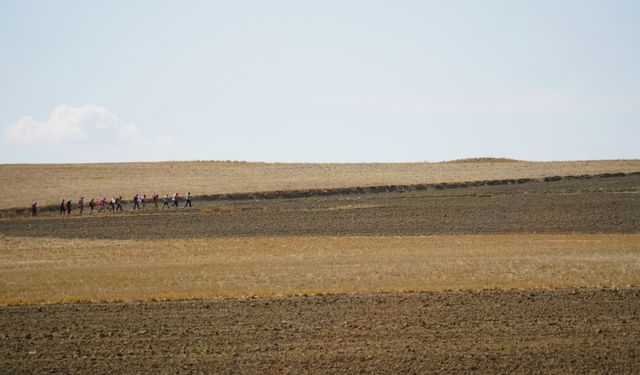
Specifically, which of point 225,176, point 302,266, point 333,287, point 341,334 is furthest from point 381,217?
point 225,176

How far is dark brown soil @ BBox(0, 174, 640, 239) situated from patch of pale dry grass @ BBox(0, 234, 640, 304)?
10.9 ft

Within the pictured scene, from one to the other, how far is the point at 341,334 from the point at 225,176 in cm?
6416

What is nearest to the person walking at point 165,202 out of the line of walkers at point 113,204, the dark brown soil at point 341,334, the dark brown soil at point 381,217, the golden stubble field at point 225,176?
the line of walkers at point 113,204

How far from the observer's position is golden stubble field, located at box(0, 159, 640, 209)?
66.8 m

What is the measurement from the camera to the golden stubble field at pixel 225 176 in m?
66.8

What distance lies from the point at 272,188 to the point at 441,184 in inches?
547

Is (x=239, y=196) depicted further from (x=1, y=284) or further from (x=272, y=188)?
(x=1, y=284)

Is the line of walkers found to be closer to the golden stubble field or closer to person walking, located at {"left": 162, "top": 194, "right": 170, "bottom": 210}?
person walking, located at {"left": 162, "top": 194, "right": 170, "bottom": 210}

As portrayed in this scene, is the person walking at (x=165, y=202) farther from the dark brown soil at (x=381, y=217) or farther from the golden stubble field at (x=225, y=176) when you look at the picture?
the golden stubble field at (x=225, y=176)

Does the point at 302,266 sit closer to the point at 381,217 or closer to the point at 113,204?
the point at 381,217

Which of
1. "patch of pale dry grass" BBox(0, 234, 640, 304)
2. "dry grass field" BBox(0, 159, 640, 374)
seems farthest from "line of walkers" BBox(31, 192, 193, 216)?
"patch of pale dry grass" BBox(0, 234, 640, 304)

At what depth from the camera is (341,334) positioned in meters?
17.3

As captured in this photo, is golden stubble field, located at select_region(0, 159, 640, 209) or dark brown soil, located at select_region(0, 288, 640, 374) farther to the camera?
golden stubble field, located at select_region(0, 159, 640, 209)

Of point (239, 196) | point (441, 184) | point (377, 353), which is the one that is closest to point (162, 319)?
A: point (377, 353)
